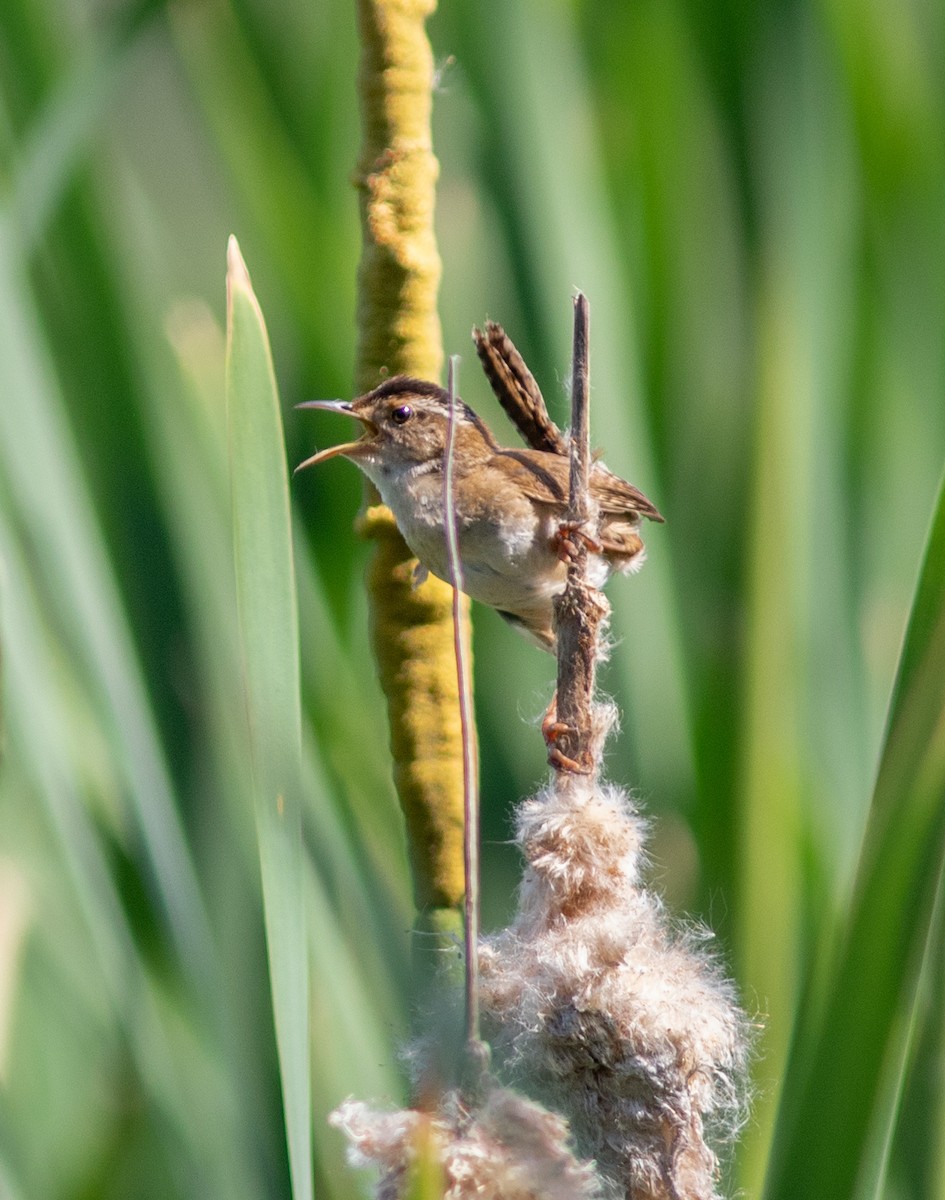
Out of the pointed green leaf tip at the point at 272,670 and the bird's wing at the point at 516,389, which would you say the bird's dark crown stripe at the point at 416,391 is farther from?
the pointed green leaf tip at the point at 272,670

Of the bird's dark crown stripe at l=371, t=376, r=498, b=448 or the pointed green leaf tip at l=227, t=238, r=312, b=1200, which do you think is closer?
the pointed green leaf tip at l=227, t=238, r=312, b=1200

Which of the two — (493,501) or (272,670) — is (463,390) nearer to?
(493,501)

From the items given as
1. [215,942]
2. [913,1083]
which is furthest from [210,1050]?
[913,1083]

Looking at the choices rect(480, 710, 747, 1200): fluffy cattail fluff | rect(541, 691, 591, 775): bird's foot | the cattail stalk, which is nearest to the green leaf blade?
rect(480, 710, 747, 1200): fluffy cattail fluff

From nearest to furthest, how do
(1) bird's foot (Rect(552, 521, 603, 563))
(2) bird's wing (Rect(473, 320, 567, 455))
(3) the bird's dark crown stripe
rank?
(1) bird's foot (Rect(552, 521, 603, 563)) < (3) the bird's dark crown stripe < (2) bird's wing (Rect(473, 320, 567, 455))

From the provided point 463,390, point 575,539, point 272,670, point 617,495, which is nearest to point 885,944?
point 272,670

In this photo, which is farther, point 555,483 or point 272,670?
point 555,483

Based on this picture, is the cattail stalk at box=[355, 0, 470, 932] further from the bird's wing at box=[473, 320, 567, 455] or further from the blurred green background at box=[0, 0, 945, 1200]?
the bird's wing at box=[473, 320, 567, 455]
